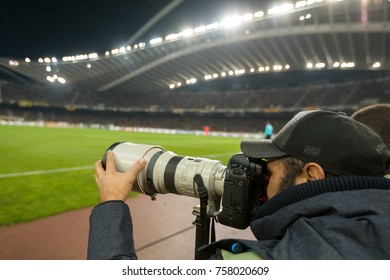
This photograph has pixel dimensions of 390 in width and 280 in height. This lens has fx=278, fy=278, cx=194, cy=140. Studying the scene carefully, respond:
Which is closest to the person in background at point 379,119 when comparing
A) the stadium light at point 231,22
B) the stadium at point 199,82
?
the stadium at point 199,82

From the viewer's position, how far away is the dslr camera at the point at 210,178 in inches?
42.3

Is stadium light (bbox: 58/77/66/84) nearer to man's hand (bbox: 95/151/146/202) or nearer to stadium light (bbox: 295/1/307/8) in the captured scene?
stadium light (bbox: 295/1/307/8)

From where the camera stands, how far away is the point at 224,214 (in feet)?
3.68

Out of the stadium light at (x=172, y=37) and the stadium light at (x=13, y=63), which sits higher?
the stadium light at (x=13, y=63)

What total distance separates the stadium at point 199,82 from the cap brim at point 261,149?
427 centimetres

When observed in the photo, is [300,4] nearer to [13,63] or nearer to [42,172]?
[42,172]

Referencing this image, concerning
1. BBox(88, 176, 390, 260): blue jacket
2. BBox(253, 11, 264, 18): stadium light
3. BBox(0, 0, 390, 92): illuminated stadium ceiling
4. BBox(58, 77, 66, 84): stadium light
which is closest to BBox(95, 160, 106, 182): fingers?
BBox(88, 176, 390, 260): blue jacket

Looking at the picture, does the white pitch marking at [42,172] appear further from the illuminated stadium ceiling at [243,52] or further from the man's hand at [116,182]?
the illuminated stadium ceiling at [243,52]

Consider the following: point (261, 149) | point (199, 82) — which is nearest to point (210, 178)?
point (261, 149)

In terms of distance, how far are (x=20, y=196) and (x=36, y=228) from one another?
1.34m

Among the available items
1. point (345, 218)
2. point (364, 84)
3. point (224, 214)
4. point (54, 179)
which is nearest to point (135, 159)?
point (224, 214)

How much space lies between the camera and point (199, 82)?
47062mm

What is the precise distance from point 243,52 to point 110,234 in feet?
115

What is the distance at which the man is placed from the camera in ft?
2.21
